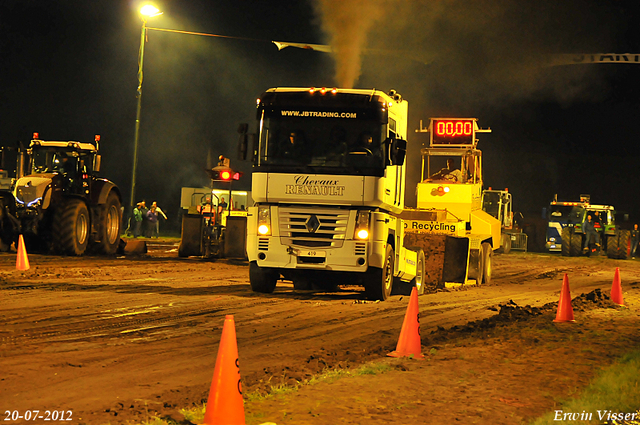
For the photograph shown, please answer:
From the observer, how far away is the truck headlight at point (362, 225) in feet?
41.4

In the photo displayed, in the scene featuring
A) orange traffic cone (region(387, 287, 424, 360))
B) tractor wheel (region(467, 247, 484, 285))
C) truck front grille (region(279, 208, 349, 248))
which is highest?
truck front grille (region(279, 208, 349, 248))

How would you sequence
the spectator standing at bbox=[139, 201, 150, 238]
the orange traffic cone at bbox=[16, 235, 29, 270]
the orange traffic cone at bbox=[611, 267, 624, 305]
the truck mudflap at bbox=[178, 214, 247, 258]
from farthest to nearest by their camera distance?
the spectator standing at bbox=[139, 201, 150, 238] < the truck mudflap at bbox=[178, 214, 247, 258] < the orange traffic cone at bbox=[16, 235, 29, 270] < the orange traffic cone at bbox=[611, 267, 624, 305]

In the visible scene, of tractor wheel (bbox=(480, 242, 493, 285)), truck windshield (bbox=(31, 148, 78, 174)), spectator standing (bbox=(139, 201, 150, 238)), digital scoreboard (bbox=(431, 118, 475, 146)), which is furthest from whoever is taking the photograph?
spectator standing (bbox=(139, 201, 150, 238))

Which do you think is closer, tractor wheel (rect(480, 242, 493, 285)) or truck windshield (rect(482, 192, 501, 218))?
tractor wheel (rect(480, 242, 493, 285))

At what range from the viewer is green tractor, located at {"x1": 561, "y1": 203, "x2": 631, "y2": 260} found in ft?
124

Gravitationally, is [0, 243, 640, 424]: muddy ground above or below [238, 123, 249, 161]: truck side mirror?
below

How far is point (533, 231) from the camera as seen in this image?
4872 centimetres

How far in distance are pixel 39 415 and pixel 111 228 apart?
17.6m

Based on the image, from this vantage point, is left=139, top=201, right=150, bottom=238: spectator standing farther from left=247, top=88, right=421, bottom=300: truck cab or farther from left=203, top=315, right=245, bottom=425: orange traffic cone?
left=203, top=315, right=245, bottom=425: orange traffic cone

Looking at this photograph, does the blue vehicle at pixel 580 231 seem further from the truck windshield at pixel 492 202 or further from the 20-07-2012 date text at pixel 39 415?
the 20-07-2012 date text at pixel 39 415

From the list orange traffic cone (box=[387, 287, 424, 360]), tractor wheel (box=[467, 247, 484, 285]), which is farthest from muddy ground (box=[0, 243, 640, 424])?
tractor wheel (box=[467, 247, 484, 285])

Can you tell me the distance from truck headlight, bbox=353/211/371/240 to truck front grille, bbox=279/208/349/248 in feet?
0.68

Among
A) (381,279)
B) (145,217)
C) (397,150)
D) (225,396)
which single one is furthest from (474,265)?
(145,217)

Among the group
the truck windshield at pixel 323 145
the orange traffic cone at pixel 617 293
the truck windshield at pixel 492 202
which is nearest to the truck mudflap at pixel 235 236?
the truck windshield at pixel 323 145
